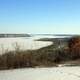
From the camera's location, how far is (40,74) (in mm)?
11047

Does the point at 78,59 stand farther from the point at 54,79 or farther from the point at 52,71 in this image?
the point at 54,79

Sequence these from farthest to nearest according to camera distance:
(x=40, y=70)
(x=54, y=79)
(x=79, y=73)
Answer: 1. (x=40, y=70)
2. (x=79, y=73)
3. (x=54, y=79)

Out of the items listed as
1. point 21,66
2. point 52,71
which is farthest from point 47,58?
point 52,71

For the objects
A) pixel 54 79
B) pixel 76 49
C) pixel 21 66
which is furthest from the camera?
pixel 76 49

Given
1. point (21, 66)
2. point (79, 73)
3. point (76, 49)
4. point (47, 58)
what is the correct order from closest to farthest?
point (79, 73)
point (21, 66)
point (47, 58)
point (76, 49)

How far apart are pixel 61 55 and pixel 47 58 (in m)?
2.08

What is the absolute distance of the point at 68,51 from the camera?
677 inches

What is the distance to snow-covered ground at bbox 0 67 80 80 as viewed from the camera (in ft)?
33.6

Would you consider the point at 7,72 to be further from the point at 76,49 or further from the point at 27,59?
the point at 76,49

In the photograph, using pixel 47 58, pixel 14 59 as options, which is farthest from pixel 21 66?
pixel 47 58

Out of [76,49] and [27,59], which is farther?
[76,49]

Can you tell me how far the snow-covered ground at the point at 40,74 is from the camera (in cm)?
1023

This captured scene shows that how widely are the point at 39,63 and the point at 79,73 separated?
3.07 meters

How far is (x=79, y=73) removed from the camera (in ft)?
36.5
